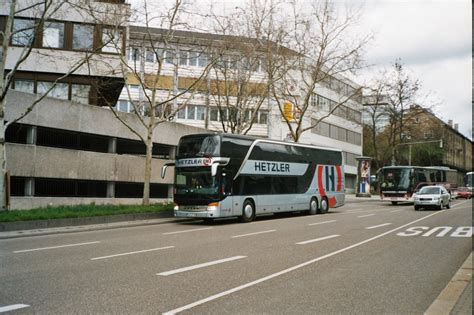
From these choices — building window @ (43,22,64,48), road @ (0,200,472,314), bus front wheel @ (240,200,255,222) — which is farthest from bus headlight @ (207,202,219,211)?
building window @ (43,22,64,48)

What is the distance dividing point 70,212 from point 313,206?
14.1 meters

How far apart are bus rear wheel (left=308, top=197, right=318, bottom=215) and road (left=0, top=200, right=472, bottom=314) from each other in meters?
12.2

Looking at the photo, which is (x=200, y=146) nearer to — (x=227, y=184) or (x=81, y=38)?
(x=227, y=184)

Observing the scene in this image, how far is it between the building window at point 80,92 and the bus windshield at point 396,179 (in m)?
25.2

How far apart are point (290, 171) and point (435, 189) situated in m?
13.3

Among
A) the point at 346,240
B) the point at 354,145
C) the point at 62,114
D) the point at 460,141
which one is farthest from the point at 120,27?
the point at 460,141

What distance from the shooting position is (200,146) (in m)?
21.4

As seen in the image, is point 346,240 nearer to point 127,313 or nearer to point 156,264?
point 156,264

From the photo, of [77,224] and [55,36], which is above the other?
[55,36]

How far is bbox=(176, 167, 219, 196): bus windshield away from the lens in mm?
20953

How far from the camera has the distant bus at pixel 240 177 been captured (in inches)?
827

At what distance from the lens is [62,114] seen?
2438 centimetres

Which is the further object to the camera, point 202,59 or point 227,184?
point 202,59

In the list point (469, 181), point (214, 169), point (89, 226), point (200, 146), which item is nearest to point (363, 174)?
point (469, 181)
